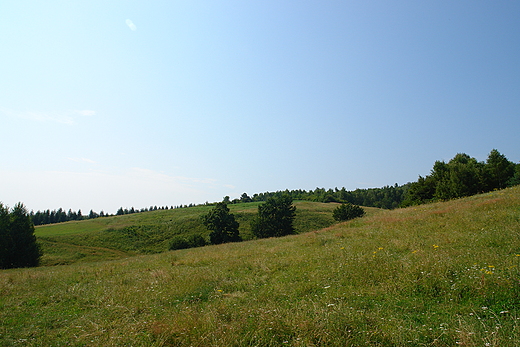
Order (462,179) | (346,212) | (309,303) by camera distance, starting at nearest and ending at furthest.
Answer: (309,303) < (462,179) < (346,212)

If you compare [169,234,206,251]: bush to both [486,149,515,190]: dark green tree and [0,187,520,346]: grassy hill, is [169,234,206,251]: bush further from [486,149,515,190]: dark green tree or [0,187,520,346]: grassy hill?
[486,149,515,190]: dark green tree

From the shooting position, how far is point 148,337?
16.9 ft

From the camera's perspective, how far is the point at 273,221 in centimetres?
6538

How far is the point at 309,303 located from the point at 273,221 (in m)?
59.4

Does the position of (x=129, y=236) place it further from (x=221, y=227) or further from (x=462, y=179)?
(x=462, y=179)

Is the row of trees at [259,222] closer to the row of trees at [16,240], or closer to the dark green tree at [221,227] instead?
the dark green tree at [221,227]

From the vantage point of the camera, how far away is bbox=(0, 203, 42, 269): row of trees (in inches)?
1364

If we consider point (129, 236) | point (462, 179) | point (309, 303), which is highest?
point (462, 179)

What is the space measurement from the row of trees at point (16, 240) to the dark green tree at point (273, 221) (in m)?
43.3

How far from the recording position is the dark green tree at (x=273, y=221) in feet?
212

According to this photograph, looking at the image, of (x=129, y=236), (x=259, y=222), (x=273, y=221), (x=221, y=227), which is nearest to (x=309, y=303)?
(x=221, y=227)

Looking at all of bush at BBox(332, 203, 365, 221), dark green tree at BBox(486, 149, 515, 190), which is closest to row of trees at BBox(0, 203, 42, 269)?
bush at BBox(332, 203, 365, 221)

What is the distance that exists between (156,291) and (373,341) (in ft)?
25.0

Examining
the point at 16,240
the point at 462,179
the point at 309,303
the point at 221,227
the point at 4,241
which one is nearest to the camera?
the point at 309,303
